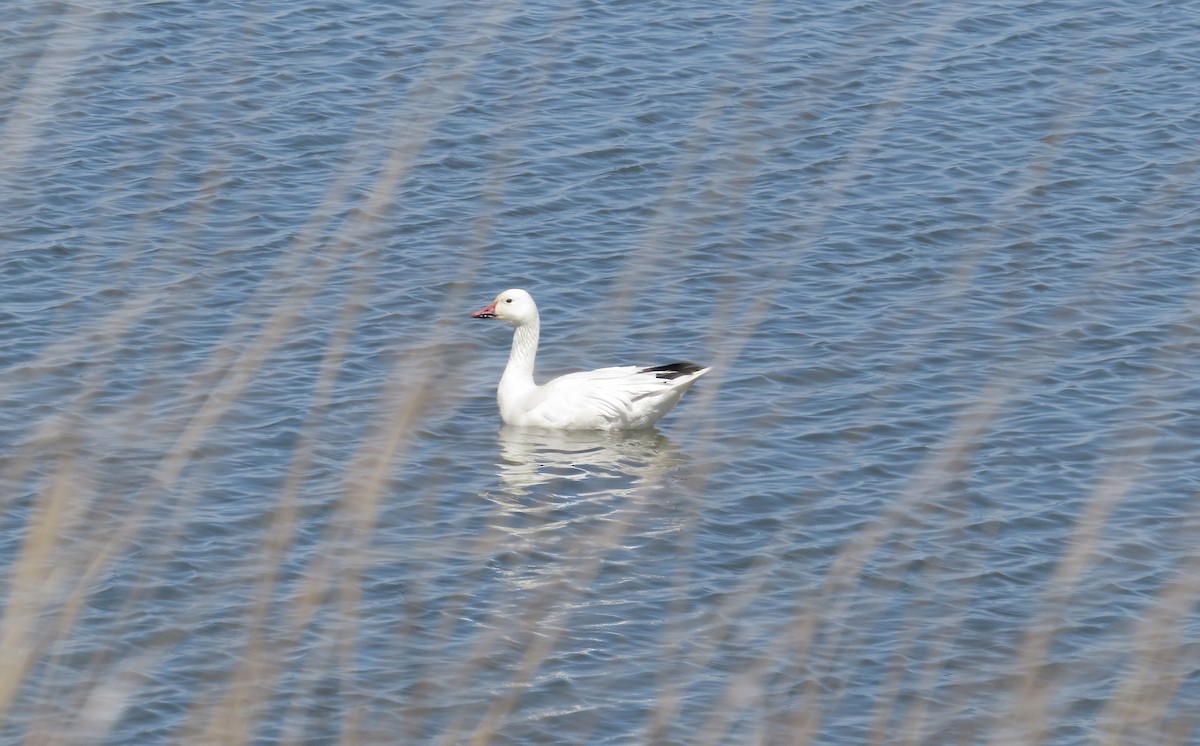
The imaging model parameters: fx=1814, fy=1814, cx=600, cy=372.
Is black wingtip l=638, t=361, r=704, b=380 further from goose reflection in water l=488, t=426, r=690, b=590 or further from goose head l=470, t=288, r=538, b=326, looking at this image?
goose head l=470, t=288, r=538, b=326

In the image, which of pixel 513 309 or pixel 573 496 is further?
pixel 513 309

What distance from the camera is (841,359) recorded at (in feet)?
42.8

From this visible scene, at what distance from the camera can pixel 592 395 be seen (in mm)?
12445

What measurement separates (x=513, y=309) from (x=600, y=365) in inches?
43.6

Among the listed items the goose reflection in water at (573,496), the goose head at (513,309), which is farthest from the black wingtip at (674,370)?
the goose head at (513,309)

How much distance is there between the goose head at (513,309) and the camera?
42.1ft

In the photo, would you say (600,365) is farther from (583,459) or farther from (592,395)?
(583,459)

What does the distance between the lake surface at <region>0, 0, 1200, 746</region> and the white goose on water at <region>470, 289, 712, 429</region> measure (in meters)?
0.20

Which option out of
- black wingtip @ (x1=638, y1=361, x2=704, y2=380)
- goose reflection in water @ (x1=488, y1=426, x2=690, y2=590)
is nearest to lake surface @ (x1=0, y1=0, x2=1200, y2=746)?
goose reflection in water @ (x1=488, y1=426, x2=690, y2=590)

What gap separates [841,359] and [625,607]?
4110 millimetres

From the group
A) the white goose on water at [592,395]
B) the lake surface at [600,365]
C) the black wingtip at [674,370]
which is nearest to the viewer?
the lake surface at [600,365]

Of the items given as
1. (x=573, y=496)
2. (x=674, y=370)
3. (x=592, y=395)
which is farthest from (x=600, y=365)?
(x=573, y=496)

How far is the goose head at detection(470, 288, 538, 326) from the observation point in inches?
505

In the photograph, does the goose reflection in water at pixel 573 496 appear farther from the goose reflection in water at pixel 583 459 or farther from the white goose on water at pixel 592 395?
the white goose on water at pixel 592 395
